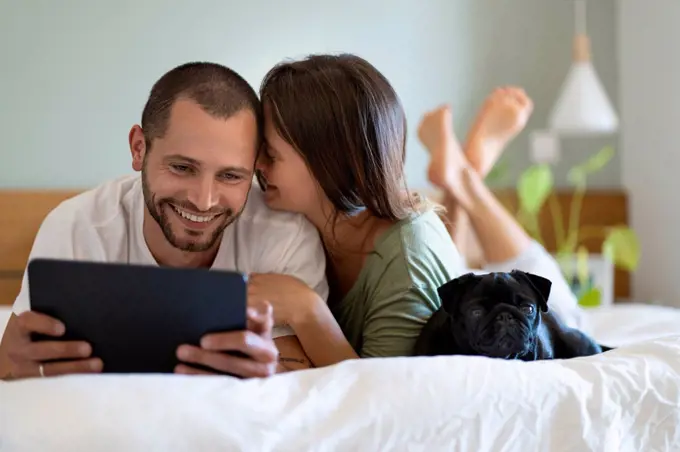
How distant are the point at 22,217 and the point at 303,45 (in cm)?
116

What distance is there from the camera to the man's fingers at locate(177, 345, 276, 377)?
98 centimetres

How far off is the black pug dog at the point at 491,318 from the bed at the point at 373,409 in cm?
9

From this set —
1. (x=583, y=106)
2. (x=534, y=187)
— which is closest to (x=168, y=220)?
(x=534, y=187)

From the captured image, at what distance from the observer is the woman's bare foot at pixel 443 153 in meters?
2.11

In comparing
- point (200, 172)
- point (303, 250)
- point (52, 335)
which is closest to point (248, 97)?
point (200, 172)

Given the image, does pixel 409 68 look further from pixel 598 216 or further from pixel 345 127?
pixel 345 127

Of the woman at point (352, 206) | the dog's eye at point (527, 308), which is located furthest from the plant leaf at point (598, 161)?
the dog's eye at point (527, 308)

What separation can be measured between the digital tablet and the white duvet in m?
0.06

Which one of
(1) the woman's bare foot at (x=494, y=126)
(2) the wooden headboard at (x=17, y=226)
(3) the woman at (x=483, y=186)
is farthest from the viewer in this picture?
(2) the wooden headboard at (x=17, y=226)

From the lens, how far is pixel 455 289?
3.83ft

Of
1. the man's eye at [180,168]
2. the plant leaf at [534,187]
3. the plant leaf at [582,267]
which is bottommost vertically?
the plant leaf at [582,267]

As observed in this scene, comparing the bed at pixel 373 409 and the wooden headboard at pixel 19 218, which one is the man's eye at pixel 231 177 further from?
the wooden headboard at pixel 19 218

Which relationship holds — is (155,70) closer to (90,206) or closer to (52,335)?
(90,206)

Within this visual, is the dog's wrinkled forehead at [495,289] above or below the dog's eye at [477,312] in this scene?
above
